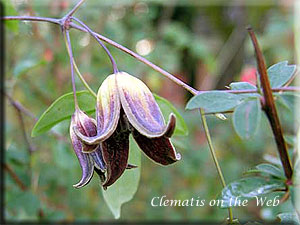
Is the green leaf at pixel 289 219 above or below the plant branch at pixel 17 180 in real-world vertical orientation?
above

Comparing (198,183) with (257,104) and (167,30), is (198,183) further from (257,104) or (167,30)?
(257,104)

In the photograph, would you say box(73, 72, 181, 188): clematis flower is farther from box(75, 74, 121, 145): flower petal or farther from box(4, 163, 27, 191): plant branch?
box(4, 163, 27, 191): plant branch

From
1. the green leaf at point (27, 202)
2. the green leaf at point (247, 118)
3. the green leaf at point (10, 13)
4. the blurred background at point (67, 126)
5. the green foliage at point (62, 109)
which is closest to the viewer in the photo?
the green leaf at point (247, 118)

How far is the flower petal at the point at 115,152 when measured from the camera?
37 cm

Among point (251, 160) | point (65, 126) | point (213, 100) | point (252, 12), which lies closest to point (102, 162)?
point (213, 100)

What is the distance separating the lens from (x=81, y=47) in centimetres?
132

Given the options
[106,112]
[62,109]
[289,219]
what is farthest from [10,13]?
[289,219]

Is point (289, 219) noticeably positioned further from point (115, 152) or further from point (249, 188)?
point (115, 152)

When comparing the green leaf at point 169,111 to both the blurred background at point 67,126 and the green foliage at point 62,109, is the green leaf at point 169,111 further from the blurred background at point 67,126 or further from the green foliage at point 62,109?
the blurred background at point 67,126

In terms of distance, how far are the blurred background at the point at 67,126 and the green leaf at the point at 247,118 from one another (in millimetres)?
407

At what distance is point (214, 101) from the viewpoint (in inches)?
14.1

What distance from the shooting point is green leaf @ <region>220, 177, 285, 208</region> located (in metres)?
0.37

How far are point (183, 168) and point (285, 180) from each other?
110 centimetres

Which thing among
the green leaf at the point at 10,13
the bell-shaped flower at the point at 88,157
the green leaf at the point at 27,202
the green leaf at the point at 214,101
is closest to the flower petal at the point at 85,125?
the bell-shaped flower at the point at 88,157
